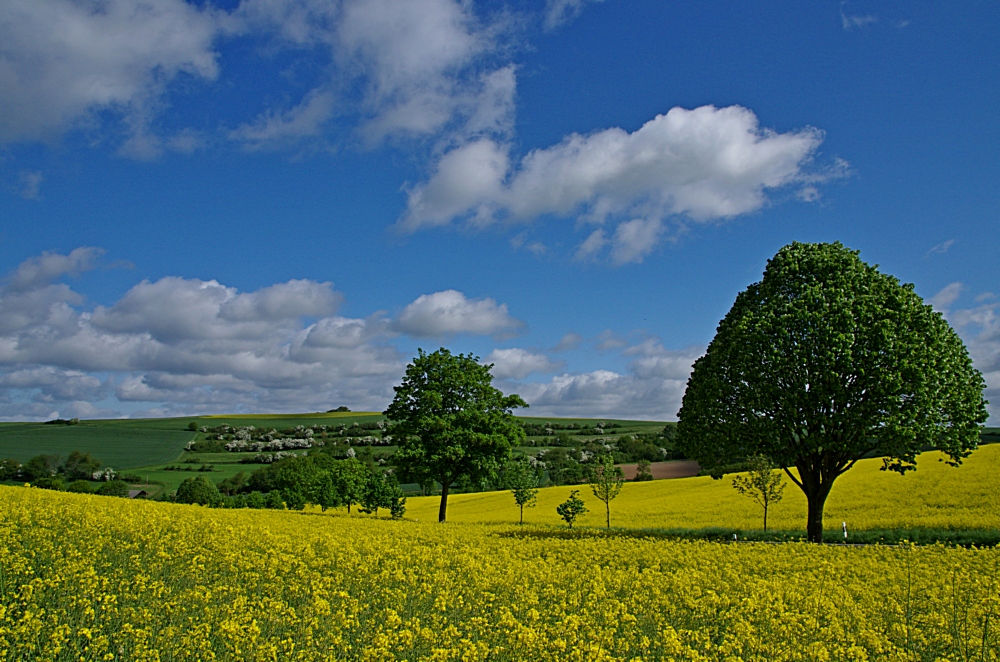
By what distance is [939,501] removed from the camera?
35.3 meters

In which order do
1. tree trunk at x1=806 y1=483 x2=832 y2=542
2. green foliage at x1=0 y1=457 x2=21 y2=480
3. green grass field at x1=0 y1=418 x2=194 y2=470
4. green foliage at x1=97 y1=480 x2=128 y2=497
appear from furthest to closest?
1. green grass field at x1=0 y1=418 x2=194 y2=470
2. green foliage at x1=0 y1=457 x2=21 y2=480
3. green foliage at x1=97 y1=480 x2=128 y2=497
4. tree trunk at x1=806 y1=483 x2=832 y2=542

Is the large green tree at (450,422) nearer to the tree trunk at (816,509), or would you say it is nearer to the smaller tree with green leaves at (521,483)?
the smaller tree with green leaves at (521,483)

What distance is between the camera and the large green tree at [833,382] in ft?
69.5

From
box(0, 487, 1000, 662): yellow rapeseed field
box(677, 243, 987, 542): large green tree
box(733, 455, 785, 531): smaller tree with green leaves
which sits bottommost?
box(733, 455, 785, 531): smaller tree with green leaves

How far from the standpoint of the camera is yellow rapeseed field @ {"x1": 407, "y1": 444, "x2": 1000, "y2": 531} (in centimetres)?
3309

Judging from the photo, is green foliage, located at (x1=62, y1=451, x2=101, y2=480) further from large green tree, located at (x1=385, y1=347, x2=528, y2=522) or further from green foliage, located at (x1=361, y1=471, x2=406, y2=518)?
large green tree, located at (x1=385, y1=347, x2=528, y2=522)

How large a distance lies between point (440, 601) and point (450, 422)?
29.1 m

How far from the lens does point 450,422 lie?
37.1 meters

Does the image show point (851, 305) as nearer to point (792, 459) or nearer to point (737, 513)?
point (792, 459)

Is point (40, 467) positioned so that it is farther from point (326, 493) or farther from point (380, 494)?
point (380, 494)

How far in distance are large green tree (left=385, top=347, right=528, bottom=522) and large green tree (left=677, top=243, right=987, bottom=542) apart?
1557 centimetres

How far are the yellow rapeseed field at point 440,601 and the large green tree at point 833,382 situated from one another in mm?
6550

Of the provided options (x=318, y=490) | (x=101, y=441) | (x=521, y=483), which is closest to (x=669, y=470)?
(x=521, y=483)

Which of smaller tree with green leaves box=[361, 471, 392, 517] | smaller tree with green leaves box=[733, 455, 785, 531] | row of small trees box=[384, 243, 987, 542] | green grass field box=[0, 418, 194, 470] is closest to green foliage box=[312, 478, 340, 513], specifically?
smaller tree with green leaves box=[361, 471, 392, 517]
